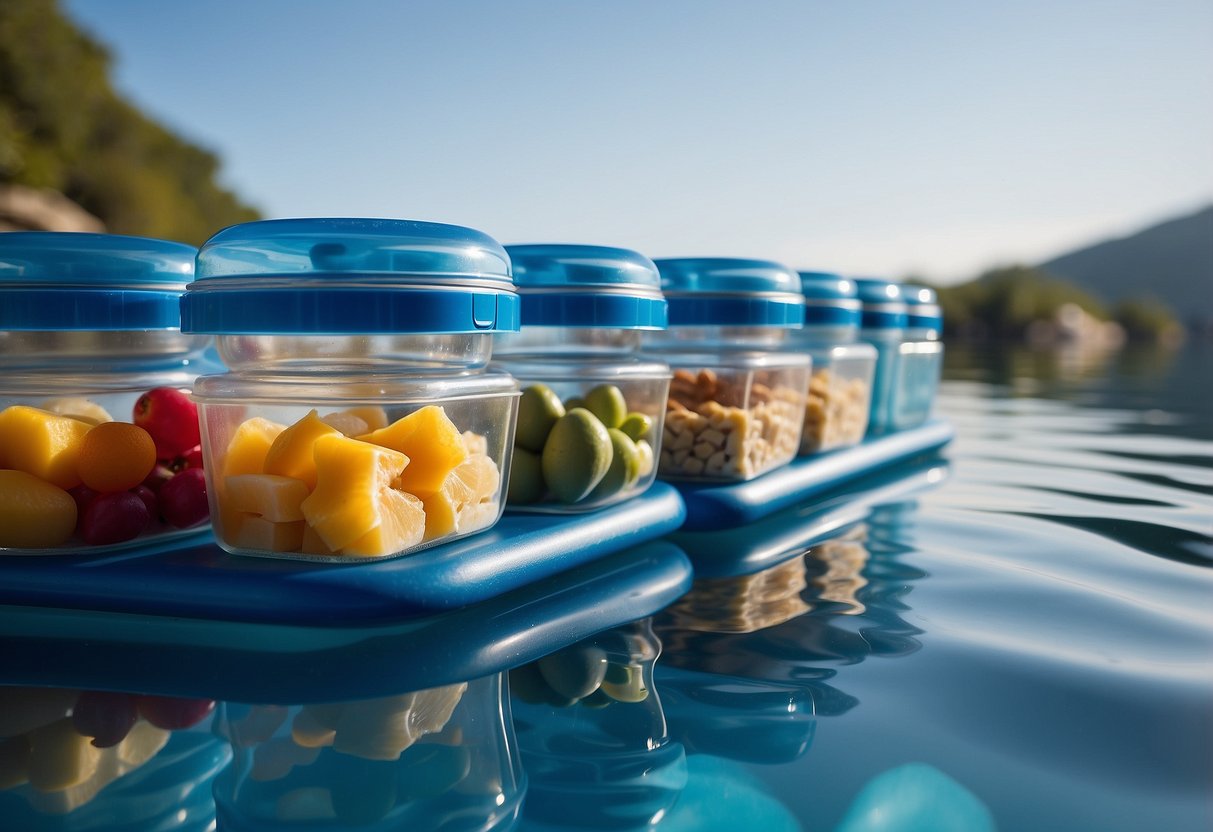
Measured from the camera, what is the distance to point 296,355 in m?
1.58

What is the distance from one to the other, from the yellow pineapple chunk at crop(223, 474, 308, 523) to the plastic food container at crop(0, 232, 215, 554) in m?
0.23

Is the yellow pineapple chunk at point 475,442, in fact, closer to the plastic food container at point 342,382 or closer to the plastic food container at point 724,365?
the plastic food container at point 342,382

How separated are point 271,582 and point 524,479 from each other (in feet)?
2.02

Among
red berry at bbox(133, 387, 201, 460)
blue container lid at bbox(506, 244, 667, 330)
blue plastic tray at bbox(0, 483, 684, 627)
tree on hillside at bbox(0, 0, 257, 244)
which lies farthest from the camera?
tree on hillside at bbox(0, 0, 257, 244)

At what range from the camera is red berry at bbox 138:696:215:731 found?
1.23 meters

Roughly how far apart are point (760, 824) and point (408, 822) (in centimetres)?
35

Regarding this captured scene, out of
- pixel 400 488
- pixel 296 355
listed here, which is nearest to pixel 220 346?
pixel 296 355

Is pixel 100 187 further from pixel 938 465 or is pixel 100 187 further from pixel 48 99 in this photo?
pixel 938 465

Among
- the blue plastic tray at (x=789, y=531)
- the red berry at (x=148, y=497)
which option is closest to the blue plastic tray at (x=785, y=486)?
the blue plastic tray at (x=789, y=531)

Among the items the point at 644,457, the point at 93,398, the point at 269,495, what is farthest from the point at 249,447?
Result: the point at 644,457

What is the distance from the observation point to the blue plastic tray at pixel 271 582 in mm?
1460

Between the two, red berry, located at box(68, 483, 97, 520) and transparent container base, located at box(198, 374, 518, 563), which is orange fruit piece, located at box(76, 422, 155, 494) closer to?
red berry, located at box(68, 483, 97, 520)


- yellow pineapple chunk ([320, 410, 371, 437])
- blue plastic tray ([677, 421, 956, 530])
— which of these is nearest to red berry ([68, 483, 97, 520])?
yellow pineapple chunk ([320, 410, 371, 437])

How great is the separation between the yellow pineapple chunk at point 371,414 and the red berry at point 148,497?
454mm
